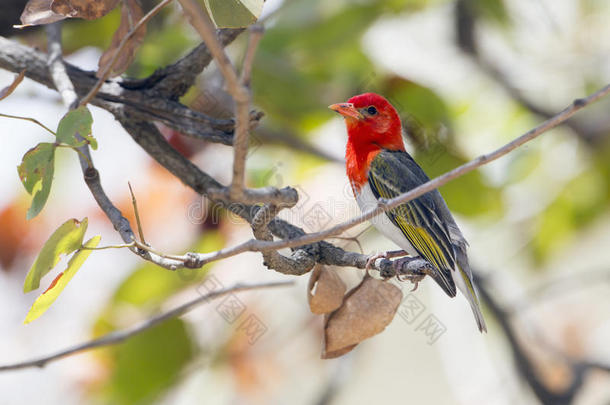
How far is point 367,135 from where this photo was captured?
3.25 meters

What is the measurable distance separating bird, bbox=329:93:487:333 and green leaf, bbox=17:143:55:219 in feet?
4.79

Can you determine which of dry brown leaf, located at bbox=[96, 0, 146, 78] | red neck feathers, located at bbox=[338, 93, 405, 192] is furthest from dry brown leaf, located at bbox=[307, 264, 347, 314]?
red neck feathers, located at bbox=[338, 93, 405, 192]

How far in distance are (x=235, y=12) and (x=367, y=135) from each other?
1727 millimetres

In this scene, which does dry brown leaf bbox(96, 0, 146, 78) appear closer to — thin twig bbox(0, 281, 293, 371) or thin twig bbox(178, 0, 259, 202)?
thin twig bbox(0, 281, 293, 371)

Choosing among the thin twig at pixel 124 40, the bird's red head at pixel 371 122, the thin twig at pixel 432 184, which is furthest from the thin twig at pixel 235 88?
the bird's red head at pixel 371 122

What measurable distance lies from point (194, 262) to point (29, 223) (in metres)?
1.82

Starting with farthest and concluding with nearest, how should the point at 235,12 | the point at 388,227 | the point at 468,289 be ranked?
the point at 388,227 < the point at 468,289 < the point at 235,12

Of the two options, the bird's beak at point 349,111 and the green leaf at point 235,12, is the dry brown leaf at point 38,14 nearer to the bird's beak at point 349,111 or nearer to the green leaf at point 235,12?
the green leaf at point 235,12

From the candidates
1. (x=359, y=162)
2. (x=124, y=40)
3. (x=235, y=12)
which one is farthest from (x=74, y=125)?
(x=359, y=162)

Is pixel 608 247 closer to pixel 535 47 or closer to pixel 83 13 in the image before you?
pixel 535 47

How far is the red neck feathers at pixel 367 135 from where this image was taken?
306 centimetres

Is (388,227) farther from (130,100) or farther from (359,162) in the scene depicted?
(130,100)

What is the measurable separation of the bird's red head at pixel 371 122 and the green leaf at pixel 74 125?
1.37 m

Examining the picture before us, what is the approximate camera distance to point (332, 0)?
13.4 ft
